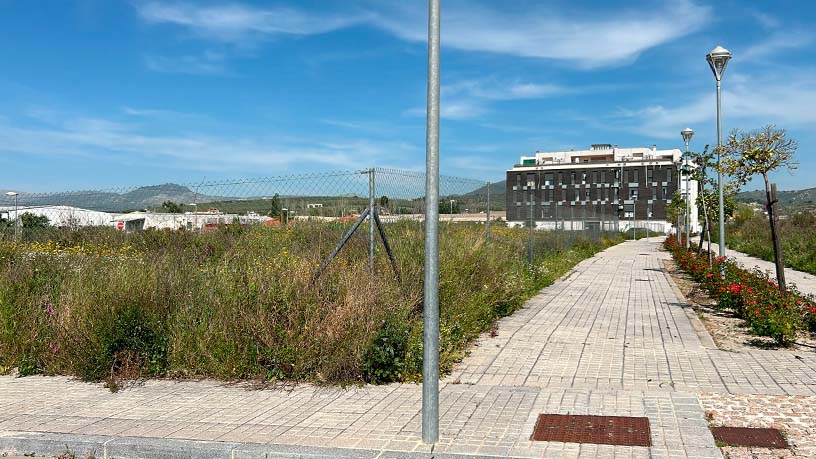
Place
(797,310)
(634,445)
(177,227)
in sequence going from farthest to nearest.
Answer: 1. (177,227)
2. (797,310)
3. (634,445)

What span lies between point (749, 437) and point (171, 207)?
10.7 meters

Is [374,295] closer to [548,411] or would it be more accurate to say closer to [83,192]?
[548,411]

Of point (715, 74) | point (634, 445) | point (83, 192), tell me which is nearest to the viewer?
point (634, 445)

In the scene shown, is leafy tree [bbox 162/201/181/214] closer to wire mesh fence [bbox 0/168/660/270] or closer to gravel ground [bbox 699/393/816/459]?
wire mesh fence [bbox 0/168/660/270]

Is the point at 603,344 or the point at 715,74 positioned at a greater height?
the point at 715,74

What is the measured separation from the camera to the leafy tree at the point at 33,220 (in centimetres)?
1569

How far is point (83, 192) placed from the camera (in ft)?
48.9

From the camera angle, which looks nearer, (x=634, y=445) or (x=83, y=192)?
(x=634, y=445)

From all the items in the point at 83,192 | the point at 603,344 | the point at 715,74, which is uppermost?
the point at 715,74

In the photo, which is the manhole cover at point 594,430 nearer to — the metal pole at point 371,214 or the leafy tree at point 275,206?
the metal pole at point 371,214

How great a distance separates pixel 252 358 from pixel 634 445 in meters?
3.85

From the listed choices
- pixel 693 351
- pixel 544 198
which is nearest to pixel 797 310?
pixel 693 351

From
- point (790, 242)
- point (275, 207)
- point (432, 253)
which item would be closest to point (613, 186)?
point (790, 242)

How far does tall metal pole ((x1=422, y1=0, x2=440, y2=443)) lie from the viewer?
5.23 meters
